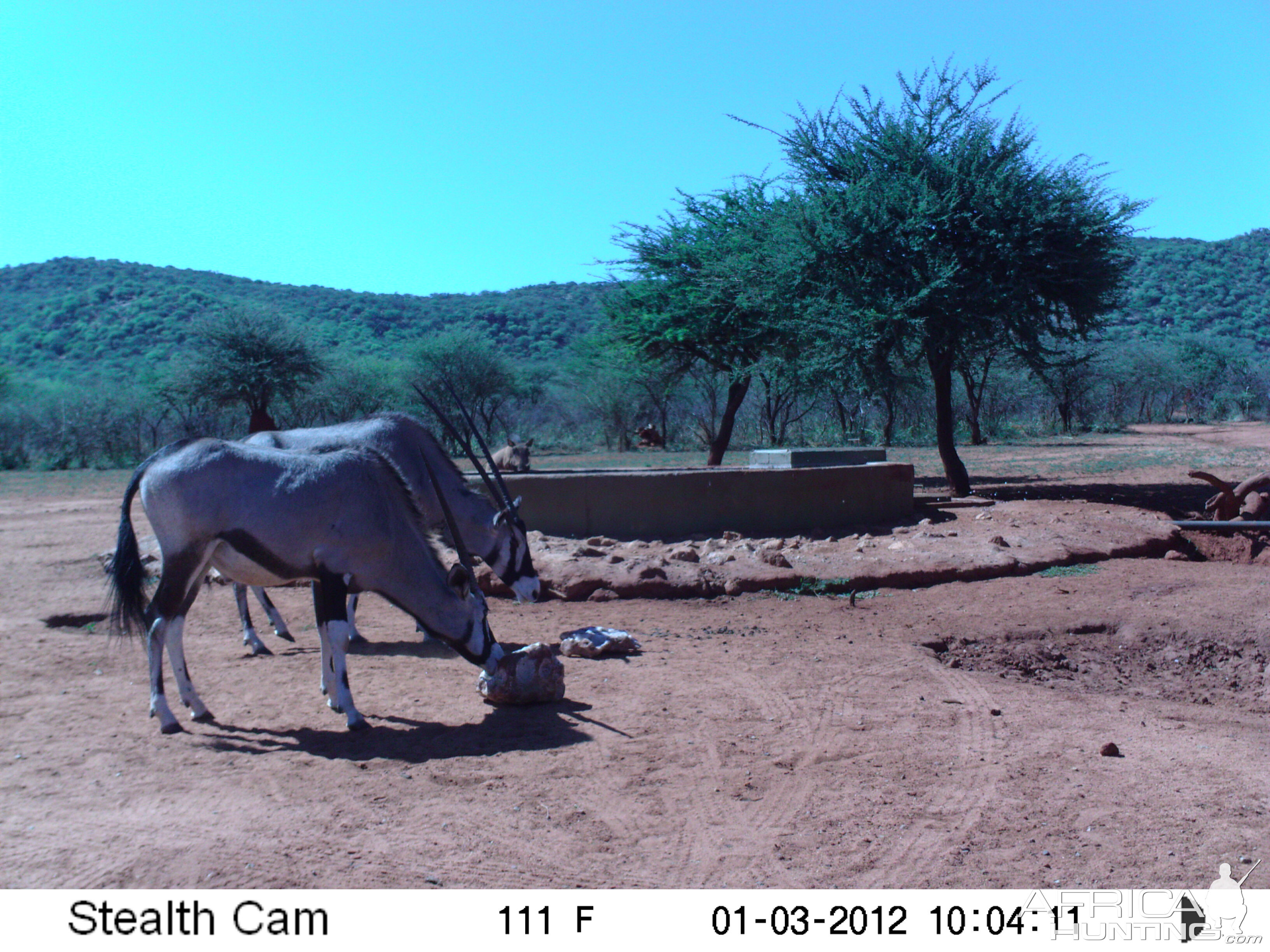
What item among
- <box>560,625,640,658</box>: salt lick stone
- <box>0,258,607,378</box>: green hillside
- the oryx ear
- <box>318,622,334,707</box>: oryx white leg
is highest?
<box>0,258,607,378</box>: green hillside

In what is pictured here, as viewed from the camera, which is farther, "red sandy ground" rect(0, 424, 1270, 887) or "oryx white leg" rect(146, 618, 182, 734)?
"oryx white leg" rect(146, 618, 182, 734)

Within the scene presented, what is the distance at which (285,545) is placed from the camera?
5.27 meters

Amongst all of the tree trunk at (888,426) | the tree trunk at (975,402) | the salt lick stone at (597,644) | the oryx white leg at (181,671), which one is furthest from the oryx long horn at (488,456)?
the tree trunk at (975,402)

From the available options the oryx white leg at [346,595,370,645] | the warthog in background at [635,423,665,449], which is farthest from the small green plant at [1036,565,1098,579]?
the warthog in background at [635,423,665,449]

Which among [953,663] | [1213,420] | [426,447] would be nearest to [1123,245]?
[953,663]

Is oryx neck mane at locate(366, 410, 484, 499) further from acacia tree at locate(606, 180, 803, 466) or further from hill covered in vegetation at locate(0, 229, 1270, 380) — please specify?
hill covered in vegetation at locate(0, 229, 1270, 380)

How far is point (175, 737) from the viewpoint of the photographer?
5.16 m

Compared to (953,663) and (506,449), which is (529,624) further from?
(506,449)

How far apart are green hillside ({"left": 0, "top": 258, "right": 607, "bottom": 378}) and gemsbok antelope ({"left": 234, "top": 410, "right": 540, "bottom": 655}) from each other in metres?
32.6

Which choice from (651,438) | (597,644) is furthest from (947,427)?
(651,438)

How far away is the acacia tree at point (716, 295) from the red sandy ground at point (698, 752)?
29.7ft

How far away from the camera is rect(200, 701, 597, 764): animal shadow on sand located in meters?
4.91

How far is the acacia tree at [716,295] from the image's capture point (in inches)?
654

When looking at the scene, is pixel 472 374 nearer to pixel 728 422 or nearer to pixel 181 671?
pixel 728 422
